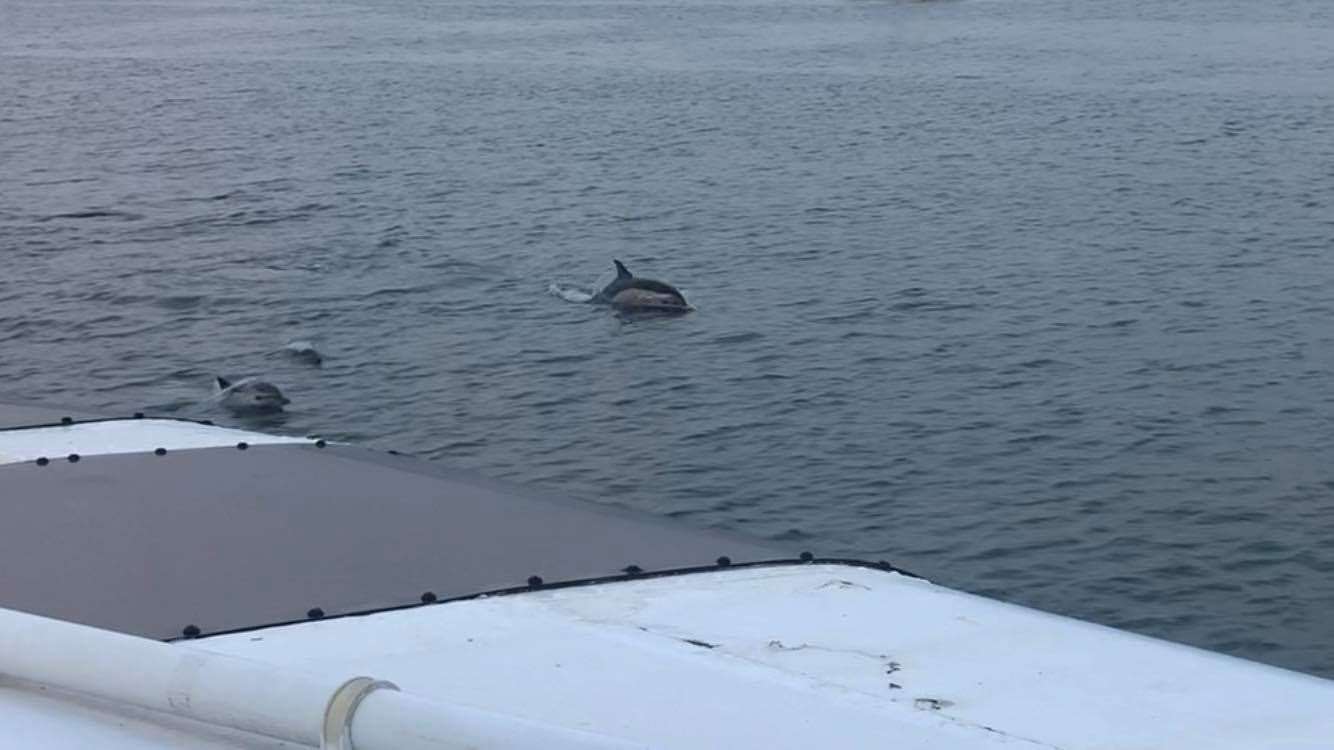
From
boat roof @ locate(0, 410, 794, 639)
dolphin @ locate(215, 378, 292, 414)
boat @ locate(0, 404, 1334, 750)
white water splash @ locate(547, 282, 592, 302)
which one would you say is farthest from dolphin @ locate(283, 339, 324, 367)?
boat @ locate(0, 404, 1334, 750)

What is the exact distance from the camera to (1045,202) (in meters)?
35.4

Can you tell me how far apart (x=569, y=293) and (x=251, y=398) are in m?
7.56

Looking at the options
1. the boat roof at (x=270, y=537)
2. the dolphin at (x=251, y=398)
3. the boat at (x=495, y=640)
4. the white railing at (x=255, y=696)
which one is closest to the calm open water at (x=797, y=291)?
the dolphin at (x=251, y=398)

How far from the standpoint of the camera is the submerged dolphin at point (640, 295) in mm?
27562

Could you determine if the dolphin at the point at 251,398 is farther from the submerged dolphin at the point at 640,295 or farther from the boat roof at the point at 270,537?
the boat roof at the point at 270,537

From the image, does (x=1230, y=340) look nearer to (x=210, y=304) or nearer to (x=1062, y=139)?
(x=210, y=304)

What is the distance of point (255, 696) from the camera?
367 cm

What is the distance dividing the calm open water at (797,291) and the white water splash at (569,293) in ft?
1.30

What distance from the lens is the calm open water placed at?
18.9m

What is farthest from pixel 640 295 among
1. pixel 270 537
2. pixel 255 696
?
pixel 255 696

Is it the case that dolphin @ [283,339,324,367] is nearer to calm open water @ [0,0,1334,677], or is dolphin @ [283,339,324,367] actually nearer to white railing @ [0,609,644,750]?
calm open water @ [0,0,1334,677]

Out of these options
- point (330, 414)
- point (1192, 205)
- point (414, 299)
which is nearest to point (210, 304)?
point (414, 299)

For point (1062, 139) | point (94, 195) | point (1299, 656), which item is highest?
point (1062, 139)

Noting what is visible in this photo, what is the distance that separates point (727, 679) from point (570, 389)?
18.5 m
